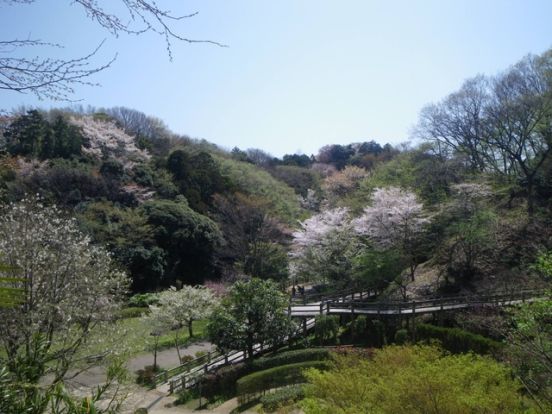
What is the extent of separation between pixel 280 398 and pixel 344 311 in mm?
6789

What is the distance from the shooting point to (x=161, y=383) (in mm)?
19609

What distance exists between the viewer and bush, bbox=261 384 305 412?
15.7 metres

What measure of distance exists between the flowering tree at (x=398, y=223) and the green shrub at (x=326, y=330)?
26.7 ft

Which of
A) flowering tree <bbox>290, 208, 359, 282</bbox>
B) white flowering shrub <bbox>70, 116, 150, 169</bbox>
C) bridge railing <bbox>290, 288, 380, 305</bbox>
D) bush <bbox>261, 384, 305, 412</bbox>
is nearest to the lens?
bush <bbox>261, 384, 305, 412</bbox>

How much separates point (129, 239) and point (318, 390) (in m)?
24.0

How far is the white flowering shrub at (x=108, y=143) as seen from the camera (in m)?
43.0

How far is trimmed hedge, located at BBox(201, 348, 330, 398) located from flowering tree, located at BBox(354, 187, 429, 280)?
34.3 ft

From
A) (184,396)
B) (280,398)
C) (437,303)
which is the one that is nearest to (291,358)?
(280,398)

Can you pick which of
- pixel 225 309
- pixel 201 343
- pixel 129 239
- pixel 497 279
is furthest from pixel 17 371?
pixel 129 239

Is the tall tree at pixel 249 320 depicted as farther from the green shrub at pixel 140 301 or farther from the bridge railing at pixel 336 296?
the green shrub at pixel 140 301

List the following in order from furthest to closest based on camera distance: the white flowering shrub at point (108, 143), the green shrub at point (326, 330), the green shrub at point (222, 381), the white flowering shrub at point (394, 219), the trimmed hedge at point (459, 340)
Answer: the white flowering shrub at point (108, 143) → the white flowering shrub at point (394, 219) → the green shrub at point (326, 330) → the green shrub at point (222, 381) → the trimmed hedge at point (459, 340)

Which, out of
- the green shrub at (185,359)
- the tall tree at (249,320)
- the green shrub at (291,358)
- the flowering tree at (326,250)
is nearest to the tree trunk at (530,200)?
the flowering tree at (326,250)

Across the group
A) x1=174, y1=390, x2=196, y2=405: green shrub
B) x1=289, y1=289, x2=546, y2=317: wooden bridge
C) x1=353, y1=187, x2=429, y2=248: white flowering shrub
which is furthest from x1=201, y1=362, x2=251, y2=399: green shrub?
x1=353, y1=187, x2=429, y2=248: white flowering shrub

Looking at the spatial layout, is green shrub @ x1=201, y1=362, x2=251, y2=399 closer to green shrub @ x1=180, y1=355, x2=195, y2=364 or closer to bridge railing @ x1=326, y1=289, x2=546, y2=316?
green shrub @ x1=180, y1=355, x2=195, y2=364
